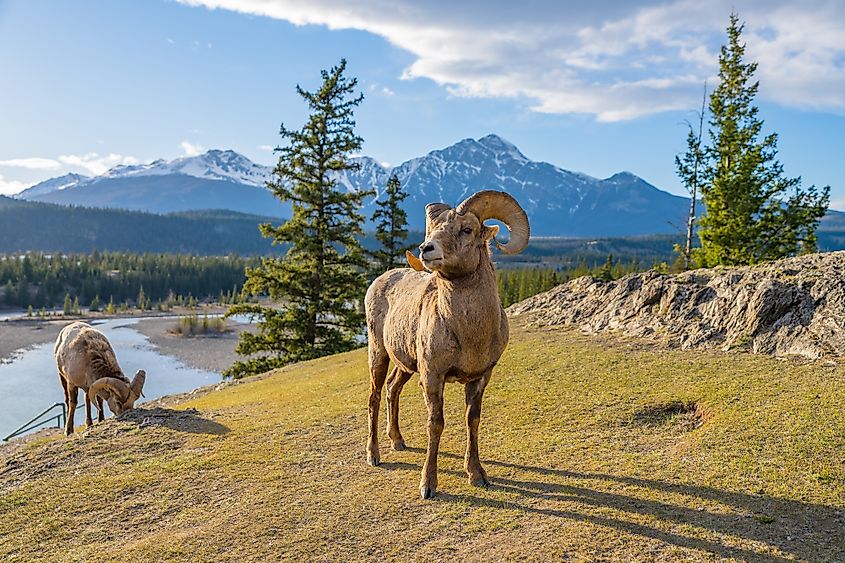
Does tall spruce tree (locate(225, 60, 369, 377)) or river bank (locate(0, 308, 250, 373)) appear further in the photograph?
river bank (locate(0, 308, 250, 373))

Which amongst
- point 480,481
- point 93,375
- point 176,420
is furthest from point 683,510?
point 93,375

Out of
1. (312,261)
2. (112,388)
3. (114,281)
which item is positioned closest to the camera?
(112,388)

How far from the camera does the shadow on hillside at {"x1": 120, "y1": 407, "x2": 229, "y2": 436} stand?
12.0 meters

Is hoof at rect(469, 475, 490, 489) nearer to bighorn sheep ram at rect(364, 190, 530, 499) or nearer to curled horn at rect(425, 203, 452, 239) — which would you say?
bighorn sheep ram at rect(364, 190, 530, 499)

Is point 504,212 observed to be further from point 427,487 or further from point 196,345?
point 196,345

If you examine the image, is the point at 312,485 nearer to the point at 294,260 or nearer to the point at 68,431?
the point at 68,431

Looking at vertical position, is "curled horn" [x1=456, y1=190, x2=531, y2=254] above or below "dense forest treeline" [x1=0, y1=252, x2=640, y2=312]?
above

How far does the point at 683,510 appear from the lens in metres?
7.00

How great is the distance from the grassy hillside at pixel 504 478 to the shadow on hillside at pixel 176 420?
0.21ft

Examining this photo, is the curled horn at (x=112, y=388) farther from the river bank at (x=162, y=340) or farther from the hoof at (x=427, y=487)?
the river bank at (x=162, y=340)

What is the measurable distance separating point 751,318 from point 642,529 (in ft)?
27.3

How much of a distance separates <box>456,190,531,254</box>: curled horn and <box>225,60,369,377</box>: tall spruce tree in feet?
64.5

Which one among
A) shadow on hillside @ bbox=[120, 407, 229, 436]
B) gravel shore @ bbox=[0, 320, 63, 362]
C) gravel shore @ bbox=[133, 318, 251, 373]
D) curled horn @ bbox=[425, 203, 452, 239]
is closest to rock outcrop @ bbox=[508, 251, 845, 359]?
curled horn @ bbox=[425, 203, 452, 239]

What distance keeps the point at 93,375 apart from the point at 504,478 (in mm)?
11829
